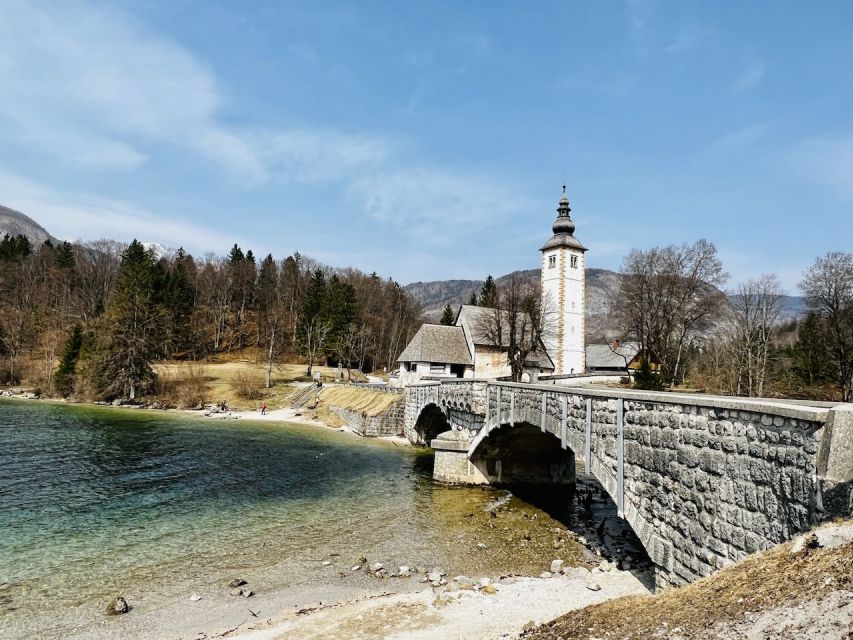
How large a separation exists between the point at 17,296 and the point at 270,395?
51728mm

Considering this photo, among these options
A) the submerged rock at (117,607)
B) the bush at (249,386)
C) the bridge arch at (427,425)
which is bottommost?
the submerged rock at (117,607)

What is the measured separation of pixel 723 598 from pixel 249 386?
59740 mm

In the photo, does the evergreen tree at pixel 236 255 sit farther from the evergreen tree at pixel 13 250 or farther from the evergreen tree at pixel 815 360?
the evergreen tree at pixel 815 360

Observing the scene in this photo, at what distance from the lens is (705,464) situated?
30.9 feet

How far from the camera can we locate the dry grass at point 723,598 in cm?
540

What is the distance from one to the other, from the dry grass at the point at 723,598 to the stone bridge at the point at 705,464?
99 centimetres

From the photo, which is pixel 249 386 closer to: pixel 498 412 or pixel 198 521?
pixel 198 521

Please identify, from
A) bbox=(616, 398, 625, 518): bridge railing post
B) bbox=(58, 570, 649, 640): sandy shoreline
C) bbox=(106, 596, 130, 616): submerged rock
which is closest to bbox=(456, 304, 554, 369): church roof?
bbox=(58, 570, 649, 640): sandy shoreline

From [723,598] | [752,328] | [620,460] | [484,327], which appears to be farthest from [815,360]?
[723,598]

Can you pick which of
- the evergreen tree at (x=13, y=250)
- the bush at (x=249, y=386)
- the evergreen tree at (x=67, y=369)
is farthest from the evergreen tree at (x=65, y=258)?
the bush at (x=249, y=386)

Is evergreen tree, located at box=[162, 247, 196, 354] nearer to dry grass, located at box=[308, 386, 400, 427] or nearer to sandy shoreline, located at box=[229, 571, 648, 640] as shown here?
dry grass, located at box=[308, 386, 400, 427]

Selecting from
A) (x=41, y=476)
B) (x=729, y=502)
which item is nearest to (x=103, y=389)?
(x=41, y=476)

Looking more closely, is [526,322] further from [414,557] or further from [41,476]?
[41,476]

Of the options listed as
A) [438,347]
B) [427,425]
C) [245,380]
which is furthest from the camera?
[245,380]
